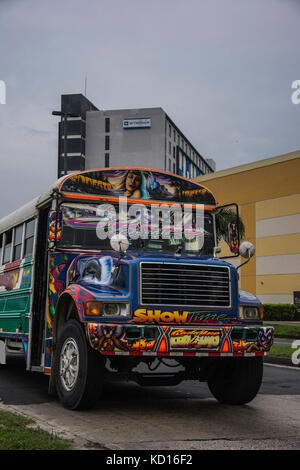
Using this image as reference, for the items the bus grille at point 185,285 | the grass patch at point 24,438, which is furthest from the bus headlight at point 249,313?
the grass patch at point 24,438

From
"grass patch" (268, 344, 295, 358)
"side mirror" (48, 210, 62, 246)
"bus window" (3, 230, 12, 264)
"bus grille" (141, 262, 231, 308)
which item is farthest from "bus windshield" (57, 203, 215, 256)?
"grass patch" (268, 344, 295, 358)

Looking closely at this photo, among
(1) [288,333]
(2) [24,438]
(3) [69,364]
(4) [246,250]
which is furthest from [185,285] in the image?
(1) [288,333]

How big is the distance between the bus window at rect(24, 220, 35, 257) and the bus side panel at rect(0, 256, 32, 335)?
122 mm

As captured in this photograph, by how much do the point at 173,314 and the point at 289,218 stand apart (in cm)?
3719

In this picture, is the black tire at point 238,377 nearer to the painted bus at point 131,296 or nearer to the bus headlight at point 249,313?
the painted bus at point 131,296

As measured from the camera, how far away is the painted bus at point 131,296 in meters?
6.48

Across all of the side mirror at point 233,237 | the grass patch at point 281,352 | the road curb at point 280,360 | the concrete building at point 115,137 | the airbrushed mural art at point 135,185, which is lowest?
the road curb at point 280,360

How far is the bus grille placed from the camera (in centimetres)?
664

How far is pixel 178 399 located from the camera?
8.23 metres

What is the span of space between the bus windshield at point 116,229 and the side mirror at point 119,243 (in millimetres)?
472

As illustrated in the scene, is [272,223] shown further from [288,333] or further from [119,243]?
[119,243]

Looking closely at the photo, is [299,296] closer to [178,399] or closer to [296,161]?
[296,161]

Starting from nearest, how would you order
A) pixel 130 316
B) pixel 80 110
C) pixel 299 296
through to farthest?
1. pixel 130 316
2. pixel 299 296
3. pixel 80 110
